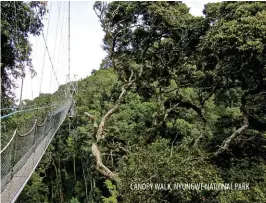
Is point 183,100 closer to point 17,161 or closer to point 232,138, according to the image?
point 232,138

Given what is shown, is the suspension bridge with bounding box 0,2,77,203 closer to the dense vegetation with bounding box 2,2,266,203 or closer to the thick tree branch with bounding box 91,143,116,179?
the dense vegetation with bounding box 2,2,266,203

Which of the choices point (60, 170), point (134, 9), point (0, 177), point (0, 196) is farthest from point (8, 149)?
point (60, 170)

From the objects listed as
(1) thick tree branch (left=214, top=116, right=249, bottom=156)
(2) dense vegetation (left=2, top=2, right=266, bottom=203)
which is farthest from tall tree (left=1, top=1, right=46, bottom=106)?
(1) thick tree branch (left=214, top=116, right=249, bottom=156)

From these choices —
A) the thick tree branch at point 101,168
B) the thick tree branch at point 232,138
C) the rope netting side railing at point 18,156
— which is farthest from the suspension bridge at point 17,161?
the thick tree branch at point 232,138

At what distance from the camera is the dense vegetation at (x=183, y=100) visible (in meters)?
4.19

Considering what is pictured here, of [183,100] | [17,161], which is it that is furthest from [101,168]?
[17,161]

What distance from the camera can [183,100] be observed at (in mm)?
6453

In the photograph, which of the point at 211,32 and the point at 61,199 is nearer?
the point at 211,32

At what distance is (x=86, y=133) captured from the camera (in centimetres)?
1038

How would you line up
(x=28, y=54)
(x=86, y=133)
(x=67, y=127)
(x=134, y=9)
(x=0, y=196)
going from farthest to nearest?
(x=67, y=127)
(x=86, y=133)
(x=134, y=9)
(x=28, y=54)
(x=0, y=196)

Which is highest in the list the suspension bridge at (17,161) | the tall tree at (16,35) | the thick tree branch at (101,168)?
the tall tree at (16,35)

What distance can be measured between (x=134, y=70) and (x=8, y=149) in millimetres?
4941

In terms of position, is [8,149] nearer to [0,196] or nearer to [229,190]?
[0,196]

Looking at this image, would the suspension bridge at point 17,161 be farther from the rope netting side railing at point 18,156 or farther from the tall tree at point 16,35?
the tall tree at point 16,35
